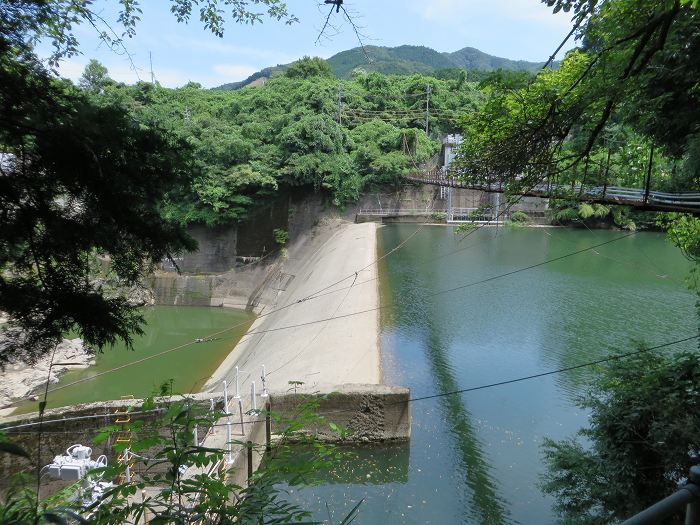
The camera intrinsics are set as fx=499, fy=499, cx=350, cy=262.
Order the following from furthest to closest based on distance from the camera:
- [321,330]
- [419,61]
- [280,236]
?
[419,61] → [280,236] → [321,330]

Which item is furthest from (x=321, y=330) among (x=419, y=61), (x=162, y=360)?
(x=419, y=61)

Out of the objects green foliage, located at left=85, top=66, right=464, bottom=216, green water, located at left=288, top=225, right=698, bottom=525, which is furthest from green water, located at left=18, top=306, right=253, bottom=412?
green water, located at left=288, top=225, right=698, bottom=525

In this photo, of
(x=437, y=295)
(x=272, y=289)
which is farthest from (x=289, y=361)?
(x=272, y=289)

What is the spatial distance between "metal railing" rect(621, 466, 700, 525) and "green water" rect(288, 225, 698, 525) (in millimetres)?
4325

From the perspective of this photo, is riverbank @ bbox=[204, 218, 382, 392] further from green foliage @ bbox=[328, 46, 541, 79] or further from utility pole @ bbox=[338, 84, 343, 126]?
green foliage @ bbox=[328, 46, 541, 79]

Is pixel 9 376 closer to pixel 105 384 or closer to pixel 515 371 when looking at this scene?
pixel 105 384

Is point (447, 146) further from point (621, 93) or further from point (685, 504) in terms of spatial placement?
point (685, 504)

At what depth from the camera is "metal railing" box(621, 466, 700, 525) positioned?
38.0 inches

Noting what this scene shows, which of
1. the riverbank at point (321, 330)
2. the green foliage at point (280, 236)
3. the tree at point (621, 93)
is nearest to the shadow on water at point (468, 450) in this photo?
the riverbank at point (321, 330)

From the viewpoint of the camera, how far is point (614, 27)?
3582 mm

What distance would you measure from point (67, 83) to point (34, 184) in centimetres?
77

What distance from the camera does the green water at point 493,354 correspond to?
6047mm

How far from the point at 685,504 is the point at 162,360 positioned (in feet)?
47.9

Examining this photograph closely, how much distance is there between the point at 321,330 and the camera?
11078 millimetres
